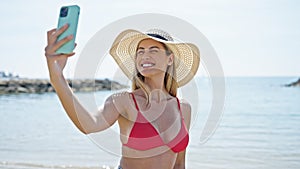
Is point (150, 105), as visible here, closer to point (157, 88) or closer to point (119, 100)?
point (157, 88)

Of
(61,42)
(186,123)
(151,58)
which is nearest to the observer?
(61,42)

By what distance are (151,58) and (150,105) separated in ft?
1.05

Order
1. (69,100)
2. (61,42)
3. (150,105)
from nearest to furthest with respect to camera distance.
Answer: (61,42), (69,100), (150,105)

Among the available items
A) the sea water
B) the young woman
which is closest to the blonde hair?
the young woman

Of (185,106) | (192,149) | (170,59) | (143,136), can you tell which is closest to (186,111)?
(185,106)

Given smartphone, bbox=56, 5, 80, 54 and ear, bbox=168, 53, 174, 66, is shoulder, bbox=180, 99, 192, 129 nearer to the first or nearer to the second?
ear, bbox=168, 53, 174, 66

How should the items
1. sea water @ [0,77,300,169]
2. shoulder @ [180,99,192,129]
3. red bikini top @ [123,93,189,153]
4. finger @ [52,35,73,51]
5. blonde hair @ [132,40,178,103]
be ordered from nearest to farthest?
finger @ [52,35,73,51]
red bikini top @ [123,93,189,153]
blonde hair @ [132,40,178,103]
shoulder @ [180,99,192,129]
sea water @ [0,77,300,169]

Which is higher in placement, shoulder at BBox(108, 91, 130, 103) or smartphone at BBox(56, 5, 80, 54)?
smartphone at BBox(56, 5, 80, 54)

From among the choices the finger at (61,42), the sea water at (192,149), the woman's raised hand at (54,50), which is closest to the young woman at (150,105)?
the woman's raised hand at (54,50)

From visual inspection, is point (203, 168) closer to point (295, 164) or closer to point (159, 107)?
point (295, 164)

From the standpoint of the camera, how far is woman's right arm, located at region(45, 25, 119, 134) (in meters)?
1.98

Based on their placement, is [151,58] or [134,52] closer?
[151,58]

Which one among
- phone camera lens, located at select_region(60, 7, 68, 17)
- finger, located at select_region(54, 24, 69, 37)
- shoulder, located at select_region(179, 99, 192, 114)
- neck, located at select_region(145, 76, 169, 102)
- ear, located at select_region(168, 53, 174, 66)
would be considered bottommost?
shoulder, located at select_region(179, 99, 192, 114)

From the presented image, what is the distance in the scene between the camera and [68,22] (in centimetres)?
199
